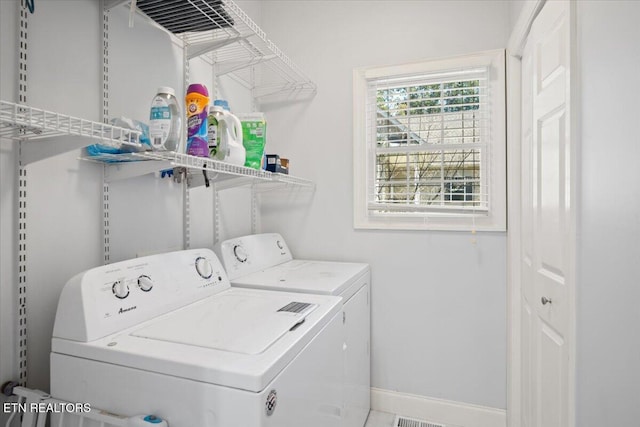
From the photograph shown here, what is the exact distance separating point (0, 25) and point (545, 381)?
2325 mm

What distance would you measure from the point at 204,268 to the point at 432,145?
162 cm

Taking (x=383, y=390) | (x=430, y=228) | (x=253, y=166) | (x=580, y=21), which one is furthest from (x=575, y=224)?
(x=383, y=390)

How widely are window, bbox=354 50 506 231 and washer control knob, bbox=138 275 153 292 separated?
1.44 m

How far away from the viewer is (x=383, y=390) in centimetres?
231

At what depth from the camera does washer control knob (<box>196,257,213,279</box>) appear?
1.49 meters

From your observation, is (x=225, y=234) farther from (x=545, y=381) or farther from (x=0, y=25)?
(x=545, y=381)

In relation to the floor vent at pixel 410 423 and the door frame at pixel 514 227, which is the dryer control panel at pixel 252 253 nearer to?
the floor vent at pixel 410 423

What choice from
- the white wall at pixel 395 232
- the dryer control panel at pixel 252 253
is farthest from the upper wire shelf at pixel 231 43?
the dryer control panel at pixel 252 253

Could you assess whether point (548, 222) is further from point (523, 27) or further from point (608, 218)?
point (523, 27)

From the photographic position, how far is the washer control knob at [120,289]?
1113mm

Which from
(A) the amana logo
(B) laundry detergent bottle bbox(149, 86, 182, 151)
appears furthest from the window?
(A) the amana logo

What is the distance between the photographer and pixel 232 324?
1145 millimetres

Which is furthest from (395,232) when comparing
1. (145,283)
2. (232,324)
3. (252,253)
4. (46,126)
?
(46,126)

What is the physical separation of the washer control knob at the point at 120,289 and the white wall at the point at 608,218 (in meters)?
1.38
